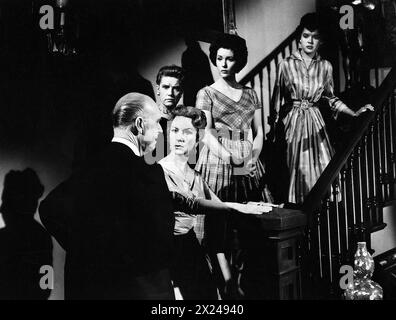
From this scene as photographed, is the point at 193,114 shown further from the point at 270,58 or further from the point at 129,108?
the point at 270,58

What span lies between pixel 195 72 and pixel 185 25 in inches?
14.3

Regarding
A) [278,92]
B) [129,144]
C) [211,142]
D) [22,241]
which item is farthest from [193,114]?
[22,241]

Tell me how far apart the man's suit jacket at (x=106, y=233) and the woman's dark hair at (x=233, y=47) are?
3.76 ft

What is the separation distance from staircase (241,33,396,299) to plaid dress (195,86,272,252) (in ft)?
2.27

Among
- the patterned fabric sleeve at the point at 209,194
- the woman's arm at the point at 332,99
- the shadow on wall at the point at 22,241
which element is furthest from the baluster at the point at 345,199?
the shadow on wall at the point at 22,241

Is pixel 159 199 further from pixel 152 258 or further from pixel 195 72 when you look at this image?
pixel 195 72

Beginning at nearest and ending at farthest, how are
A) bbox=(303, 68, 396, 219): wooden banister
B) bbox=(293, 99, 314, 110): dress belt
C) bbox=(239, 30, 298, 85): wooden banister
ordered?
bbox=(303, 68, 396, 219): wooden banister, bbox=(239, 30, 298, 85): wooden banister, bbox=(293, 99, 314, 110): dress belt

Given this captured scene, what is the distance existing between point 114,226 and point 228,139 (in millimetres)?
1149

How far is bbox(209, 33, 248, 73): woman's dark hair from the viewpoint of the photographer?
335 cm

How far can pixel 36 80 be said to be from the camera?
9.35 feet

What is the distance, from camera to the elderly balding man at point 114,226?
9.44ft

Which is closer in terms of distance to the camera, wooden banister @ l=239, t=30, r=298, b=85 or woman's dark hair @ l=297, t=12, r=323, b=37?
wooden banister @ l=239, t=30, r=298, b=85

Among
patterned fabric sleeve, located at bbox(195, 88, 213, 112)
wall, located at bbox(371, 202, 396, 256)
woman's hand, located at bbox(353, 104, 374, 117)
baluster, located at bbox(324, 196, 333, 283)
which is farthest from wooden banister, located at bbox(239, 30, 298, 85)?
wall, located at bbox(371, 202, 396, 256)

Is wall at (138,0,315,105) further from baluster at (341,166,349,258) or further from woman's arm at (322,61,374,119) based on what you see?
baluster at (341,166,349,258)
